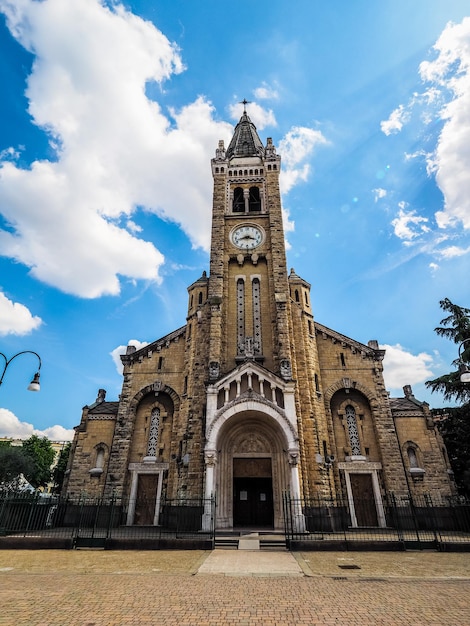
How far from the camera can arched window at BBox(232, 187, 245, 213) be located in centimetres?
3036

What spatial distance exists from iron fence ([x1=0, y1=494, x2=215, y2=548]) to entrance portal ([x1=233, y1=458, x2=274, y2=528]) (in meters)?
2.86

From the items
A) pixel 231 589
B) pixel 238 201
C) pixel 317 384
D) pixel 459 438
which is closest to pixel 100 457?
pixel 317 384

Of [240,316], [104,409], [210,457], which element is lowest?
[210,457]

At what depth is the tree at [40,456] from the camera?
51.3 m

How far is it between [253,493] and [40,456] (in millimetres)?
46091

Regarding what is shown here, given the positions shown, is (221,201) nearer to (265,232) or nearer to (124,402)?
(265,232)

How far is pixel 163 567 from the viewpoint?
1058 centimetres

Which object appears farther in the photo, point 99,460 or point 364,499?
point 99,460

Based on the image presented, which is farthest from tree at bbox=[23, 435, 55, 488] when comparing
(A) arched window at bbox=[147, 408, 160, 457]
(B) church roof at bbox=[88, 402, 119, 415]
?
(A) arched window at bbox=[147, 408, 160, 457]

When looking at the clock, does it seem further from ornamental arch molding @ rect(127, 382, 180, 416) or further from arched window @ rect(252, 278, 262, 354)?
ornamental arch molding @ rect(127, 382, 180, 416)

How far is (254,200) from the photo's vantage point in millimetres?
30547

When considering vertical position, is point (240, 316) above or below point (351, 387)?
above

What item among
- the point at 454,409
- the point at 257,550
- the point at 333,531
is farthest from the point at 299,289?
the point at 257,550

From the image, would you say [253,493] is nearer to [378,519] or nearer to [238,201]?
[378,519]
